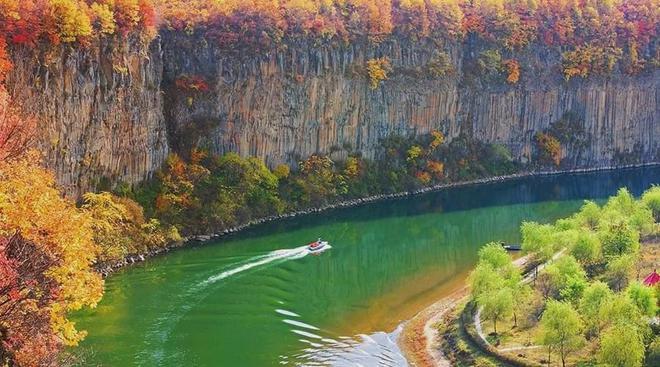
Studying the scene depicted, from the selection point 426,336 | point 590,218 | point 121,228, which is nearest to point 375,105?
point 590,218

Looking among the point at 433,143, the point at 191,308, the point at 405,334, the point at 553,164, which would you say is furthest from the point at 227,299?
the point at 553,164

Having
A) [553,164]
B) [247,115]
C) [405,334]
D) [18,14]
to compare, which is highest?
[18,14]

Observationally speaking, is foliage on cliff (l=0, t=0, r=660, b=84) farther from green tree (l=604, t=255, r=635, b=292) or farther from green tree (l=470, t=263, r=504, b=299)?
green tree (l=604, t=255, r=635, b=292)

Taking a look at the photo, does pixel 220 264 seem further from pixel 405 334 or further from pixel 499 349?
pixel 499 349

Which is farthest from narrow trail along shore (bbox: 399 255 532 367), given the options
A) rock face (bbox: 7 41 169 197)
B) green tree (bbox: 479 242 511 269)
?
rock face (bbox: 7 41 169 197)

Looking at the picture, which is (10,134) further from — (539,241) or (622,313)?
(539,241)
